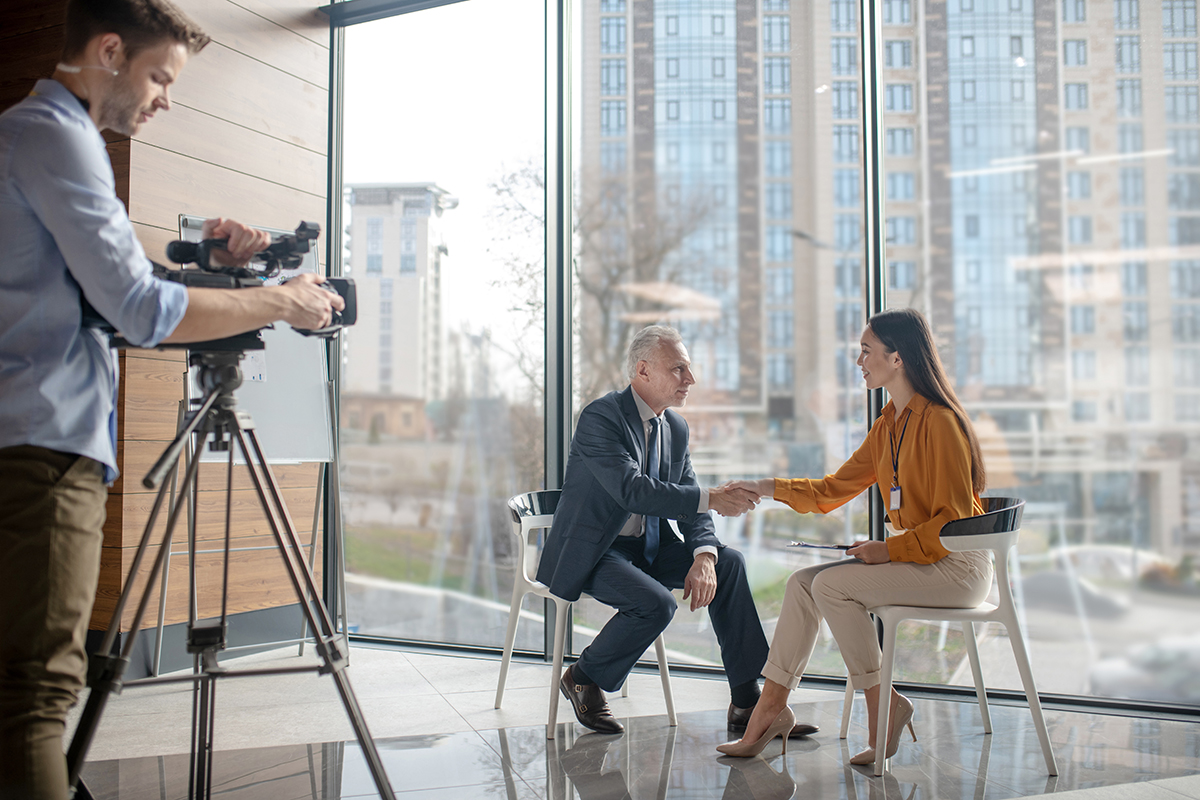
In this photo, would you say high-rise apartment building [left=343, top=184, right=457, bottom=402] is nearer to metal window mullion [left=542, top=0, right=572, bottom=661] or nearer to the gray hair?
metal window mullion [left=542, top=0, right=572, bottom=661]

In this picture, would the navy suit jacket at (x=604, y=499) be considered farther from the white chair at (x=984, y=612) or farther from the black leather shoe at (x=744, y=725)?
the white chair at (x=984, y=612)

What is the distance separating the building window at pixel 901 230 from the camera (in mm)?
3242

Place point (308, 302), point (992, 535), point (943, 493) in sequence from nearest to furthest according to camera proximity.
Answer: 1. point (308, 302)
2. point (992, 535)
3. point (943, 493)

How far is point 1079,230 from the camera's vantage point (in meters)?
3.26

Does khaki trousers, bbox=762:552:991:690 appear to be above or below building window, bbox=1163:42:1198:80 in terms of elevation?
below

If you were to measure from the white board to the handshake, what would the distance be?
1.65 metres

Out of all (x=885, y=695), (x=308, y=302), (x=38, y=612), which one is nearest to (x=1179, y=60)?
(x=885, y=695)

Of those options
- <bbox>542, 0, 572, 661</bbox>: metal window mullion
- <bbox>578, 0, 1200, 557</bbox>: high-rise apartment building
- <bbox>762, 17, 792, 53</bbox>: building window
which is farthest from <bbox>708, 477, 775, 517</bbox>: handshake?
<bbox>762, 17, 792, 53</bbox>: building window

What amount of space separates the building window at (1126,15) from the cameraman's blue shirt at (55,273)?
3461 millimetres

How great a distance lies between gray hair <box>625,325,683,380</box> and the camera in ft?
8.86

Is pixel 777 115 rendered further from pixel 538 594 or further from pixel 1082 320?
pixel 538 594

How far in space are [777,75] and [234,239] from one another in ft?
9.01

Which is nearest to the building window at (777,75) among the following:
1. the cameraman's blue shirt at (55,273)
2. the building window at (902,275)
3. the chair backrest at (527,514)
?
the building window at (902,275)

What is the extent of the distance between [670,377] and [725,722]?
1139 millimetres
